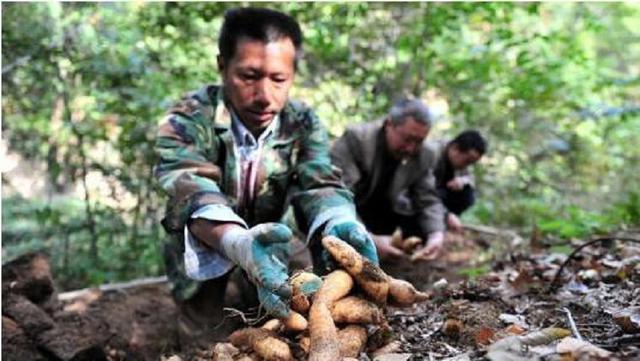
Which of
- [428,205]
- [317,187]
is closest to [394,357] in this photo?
[317,187]

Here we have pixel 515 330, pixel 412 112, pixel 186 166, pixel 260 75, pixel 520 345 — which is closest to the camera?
pixel 520 345

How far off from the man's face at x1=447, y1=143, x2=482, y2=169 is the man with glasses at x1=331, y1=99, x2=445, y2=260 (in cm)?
51

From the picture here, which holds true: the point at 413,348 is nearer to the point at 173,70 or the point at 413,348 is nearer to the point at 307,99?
the point at 173,70

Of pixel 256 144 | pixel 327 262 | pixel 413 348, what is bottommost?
pixel 413 348

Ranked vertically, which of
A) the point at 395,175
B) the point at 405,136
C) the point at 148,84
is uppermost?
the point at 148,84

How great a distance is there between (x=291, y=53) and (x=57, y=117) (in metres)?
3.59

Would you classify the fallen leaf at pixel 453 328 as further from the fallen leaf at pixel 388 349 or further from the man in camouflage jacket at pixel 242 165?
the man in camouflage jacket at pixel 242 165

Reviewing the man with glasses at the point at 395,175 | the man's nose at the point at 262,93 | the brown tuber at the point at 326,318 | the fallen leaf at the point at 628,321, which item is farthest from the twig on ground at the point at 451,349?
the man with glasses at the point at 395,175

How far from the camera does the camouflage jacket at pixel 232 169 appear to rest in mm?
2865

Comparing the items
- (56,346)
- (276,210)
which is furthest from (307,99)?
(56,346)

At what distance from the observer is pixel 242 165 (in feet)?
11.2

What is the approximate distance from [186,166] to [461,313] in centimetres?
137

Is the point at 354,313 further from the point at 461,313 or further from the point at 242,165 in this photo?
the point at 242,165

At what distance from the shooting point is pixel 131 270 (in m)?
5.66
